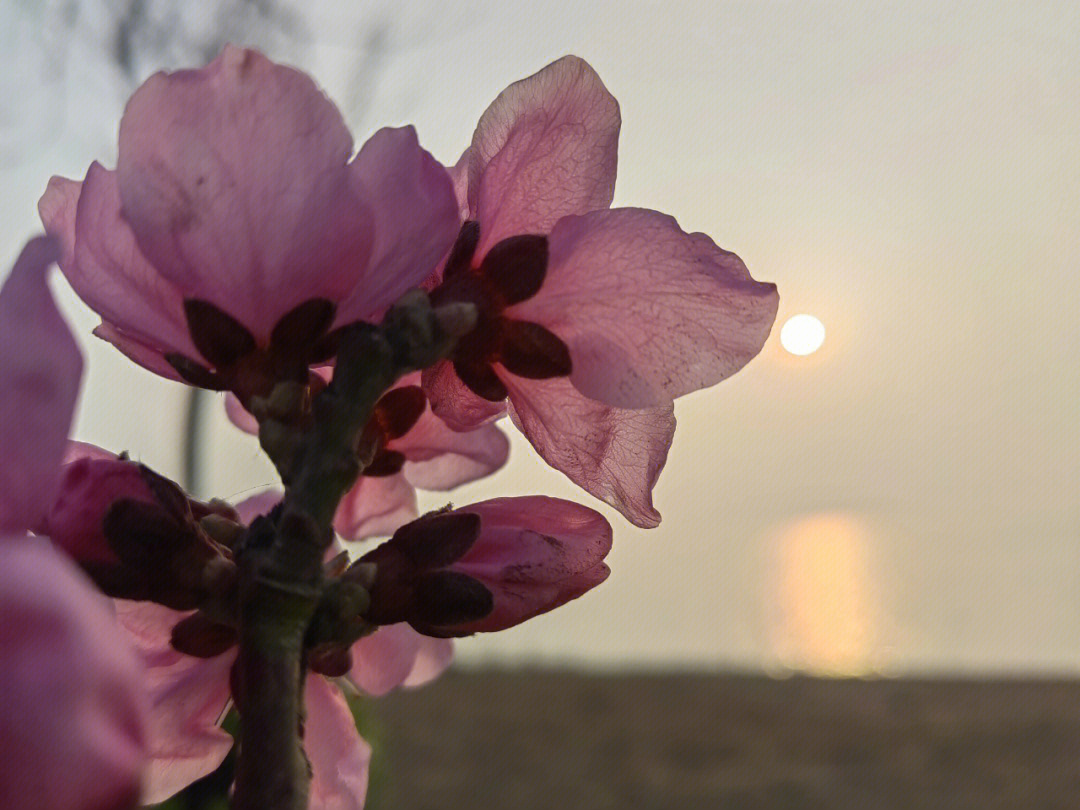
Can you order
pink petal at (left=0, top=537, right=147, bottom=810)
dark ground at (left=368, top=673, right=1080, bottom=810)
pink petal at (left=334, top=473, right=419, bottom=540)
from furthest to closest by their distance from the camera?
dark ground at (left=368, top=673, right=1080, bottom=810)
pink petal at (left=334, top=473, right=419, bottom=540)
pink petal at (left=0, top=537, right=147, bottom=810)

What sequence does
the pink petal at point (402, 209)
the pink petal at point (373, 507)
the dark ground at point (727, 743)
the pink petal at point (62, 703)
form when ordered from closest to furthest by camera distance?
the pink petal at point (62, 703), the pink petal at point (402, 209), the pink petal at point (373, 507), the dark ground at point (727, 743)

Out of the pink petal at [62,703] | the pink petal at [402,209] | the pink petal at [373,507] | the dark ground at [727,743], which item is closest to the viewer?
the pink petal at [62,703]

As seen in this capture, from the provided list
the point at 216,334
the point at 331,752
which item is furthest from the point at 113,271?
the point at 331,752

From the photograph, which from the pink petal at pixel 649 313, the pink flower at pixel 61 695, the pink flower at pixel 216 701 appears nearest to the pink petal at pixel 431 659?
the pink flower at pixel 216 701

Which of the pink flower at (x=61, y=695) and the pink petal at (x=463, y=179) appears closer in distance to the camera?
the pink flower at (x=61, y=695)

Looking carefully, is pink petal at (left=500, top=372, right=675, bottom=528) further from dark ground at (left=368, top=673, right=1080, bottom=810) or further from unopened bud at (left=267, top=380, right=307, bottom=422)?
dark ground at (left=368, top=673, right=1080, bottom=810)

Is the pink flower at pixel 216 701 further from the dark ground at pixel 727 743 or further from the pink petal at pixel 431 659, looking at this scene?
the dark ground at pixel 727 743

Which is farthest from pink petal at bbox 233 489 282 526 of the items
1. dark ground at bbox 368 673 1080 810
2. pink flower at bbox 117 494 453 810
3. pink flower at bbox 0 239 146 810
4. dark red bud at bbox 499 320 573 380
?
dark ground at bbox 368 673 1080 810
